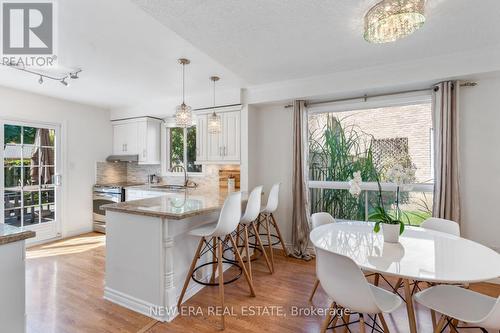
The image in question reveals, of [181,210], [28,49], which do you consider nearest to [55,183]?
[28,49]

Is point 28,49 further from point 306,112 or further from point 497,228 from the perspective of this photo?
point 497,228

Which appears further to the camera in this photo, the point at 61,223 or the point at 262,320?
the point at 61,223

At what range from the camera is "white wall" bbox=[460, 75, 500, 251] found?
105 inches

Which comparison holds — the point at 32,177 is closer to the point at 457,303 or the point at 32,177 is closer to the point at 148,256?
the point at 148,256

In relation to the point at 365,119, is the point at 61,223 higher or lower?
lower

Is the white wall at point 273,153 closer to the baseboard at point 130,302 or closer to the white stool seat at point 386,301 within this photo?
the baseboard at point 130,302

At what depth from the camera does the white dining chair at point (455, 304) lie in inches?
52.6

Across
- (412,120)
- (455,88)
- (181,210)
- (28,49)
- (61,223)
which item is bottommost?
(61,223)

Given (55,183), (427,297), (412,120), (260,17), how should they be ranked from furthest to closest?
(55,183), (412,120), (260,17), (427,297)

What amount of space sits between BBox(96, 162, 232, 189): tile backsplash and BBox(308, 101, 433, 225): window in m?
1.74

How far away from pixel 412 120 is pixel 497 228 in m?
1.47

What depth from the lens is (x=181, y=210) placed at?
2.13 meters

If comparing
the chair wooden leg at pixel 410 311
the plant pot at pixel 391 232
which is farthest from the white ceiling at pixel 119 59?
the chair wooden leg at pixel 410 311

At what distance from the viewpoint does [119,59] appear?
2.66 meters
